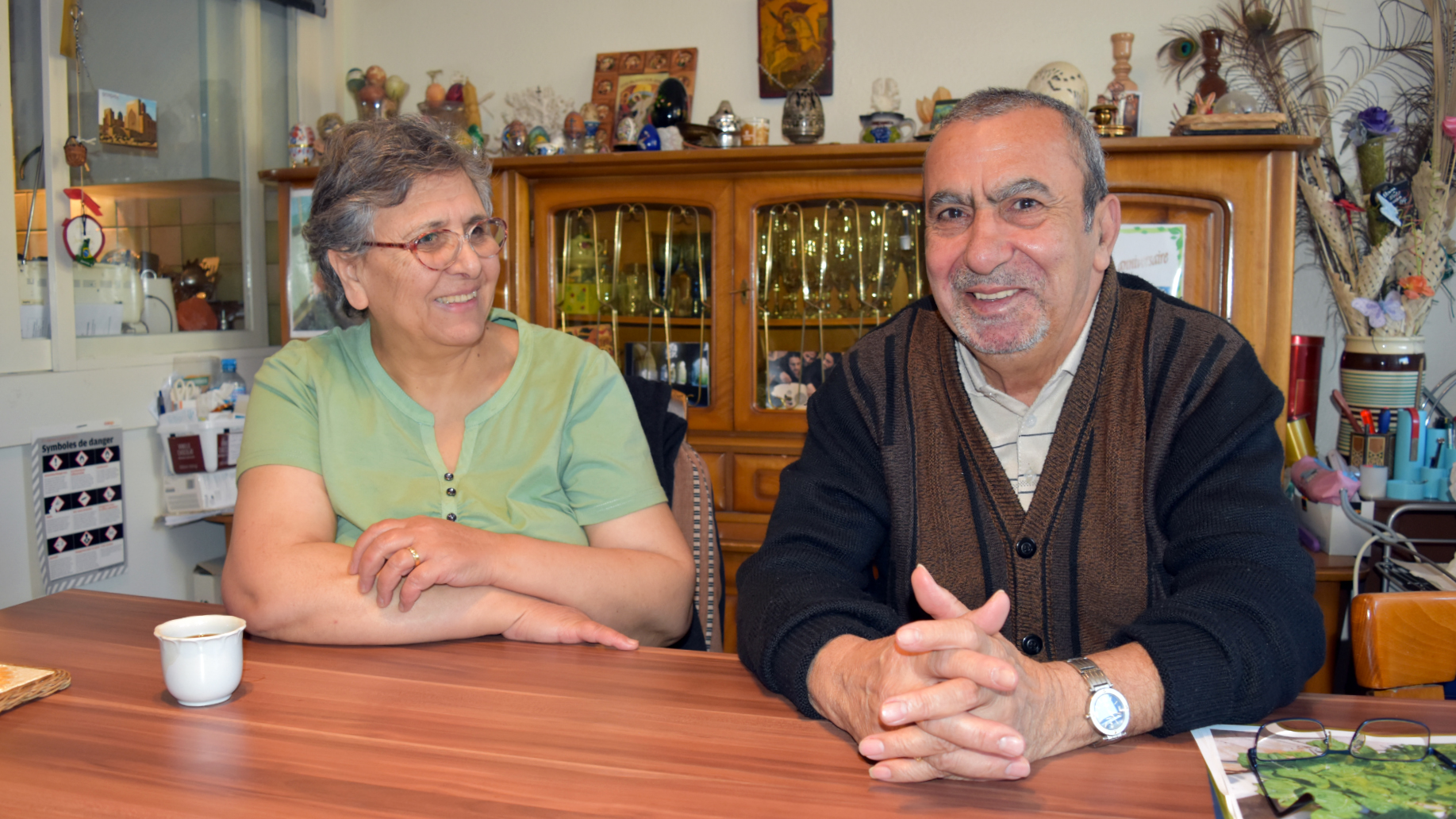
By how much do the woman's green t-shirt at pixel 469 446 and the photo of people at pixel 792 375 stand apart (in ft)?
4.09

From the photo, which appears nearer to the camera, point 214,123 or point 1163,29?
point 1163,29

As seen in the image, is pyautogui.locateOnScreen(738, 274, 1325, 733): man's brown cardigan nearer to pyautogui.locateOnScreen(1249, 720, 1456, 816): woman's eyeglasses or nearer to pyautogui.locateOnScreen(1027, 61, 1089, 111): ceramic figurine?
pyautogui.locateOnScreen(1249, 720, 1456, 816): woman's eyeglasses

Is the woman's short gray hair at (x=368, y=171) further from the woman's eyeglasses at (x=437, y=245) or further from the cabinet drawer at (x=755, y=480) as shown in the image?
the cabinet drawer at (x=755, y=480)

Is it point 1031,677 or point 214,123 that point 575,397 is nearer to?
point 1031,677

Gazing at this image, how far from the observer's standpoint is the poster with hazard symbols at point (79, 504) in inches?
95.0

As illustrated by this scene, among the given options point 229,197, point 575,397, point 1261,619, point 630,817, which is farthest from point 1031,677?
point 229,197

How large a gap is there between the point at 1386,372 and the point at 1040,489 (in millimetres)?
1629

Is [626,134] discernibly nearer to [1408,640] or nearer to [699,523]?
[699,523]

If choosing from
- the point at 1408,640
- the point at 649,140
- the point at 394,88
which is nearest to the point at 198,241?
the point at 394,88

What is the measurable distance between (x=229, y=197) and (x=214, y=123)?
0.73 feet

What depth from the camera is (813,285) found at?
2.72 m

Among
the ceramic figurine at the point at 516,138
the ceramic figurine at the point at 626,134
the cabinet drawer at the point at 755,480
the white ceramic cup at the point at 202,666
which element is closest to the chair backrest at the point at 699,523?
the white ceramic cup at the point at 202,666

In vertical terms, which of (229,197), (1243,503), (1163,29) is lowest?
(1243,503)

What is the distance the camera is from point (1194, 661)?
0.90m
